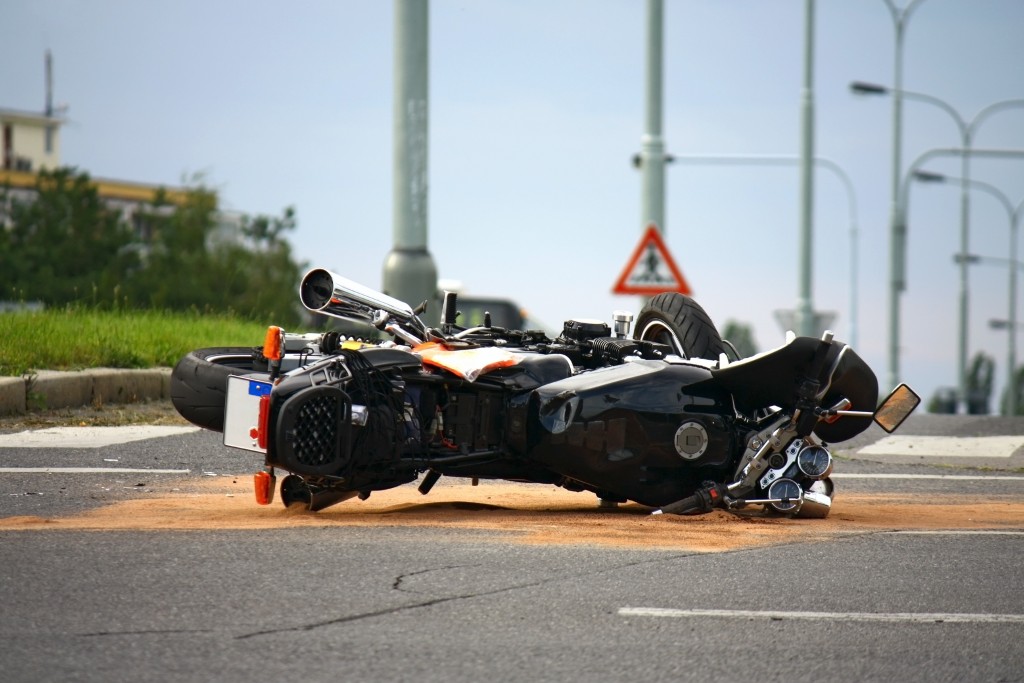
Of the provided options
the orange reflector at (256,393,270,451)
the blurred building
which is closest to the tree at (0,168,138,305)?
the blurred building

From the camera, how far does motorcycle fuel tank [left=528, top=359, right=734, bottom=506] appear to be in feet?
24.2

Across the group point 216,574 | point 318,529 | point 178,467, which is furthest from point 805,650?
point 178,467

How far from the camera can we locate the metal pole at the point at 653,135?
19.3 m

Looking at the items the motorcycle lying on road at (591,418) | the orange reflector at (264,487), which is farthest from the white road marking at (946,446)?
the orange reflector at (264,487)

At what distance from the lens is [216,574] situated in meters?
5.93

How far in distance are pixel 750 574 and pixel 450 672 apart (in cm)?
192

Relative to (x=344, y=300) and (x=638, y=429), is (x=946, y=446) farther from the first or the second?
(x=344, y=300)

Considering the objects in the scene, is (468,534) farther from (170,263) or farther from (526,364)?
(170,263)

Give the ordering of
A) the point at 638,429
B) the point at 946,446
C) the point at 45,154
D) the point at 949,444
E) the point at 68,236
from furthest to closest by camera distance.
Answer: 1. the point at 45,154
2. the point at 68,236
3. the point at 949,444
4. the point at 946,446
5. the point at 638,429

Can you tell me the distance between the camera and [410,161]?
51.8ft

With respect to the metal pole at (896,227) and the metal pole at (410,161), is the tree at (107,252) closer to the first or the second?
the metal pole at (896,227)

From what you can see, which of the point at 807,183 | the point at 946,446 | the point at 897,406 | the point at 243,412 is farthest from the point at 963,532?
the point at 807,183

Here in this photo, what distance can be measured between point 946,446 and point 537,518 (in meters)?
5.91

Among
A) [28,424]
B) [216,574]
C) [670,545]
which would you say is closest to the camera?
[216,574]
